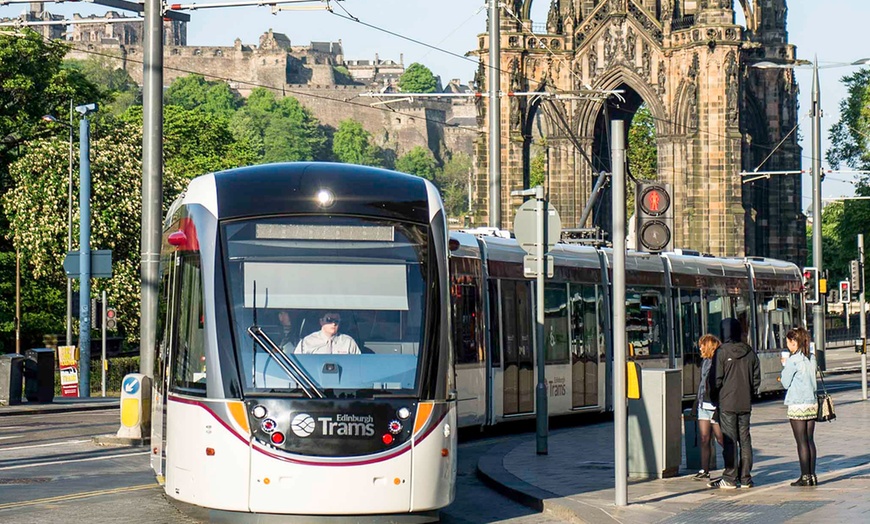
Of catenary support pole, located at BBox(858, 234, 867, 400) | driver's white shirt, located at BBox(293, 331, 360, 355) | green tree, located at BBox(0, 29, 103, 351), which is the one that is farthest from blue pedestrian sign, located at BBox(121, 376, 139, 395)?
green tree, located at BBox(0, 29, 103, 351)

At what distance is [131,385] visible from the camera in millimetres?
19359

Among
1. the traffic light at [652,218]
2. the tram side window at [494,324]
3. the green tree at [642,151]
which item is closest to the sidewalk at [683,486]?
the tram side window at [494,324]

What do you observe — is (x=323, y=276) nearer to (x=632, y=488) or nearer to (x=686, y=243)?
(x=632, y=488)

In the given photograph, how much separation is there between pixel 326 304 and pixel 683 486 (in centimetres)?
476

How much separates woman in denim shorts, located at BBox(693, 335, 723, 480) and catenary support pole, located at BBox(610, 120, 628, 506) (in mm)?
1653

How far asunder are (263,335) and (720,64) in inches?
2054

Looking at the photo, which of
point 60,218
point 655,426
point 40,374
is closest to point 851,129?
point 60,218

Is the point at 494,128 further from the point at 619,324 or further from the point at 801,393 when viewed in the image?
the point at 619,324

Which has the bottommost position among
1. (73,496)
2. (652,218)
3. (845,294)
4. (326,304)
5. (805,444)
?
(73,496)

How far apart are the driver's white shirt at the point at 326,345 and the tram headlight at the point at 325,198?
3.33 ft

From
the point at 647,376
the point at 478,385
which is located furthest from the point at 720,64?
the point at 647,376

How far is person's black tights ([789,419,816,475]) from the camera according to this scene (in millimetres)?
14742

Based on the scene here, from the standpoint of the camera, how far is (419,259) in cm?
1227

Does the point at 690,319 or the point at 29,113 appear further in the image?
the point at 29,113
